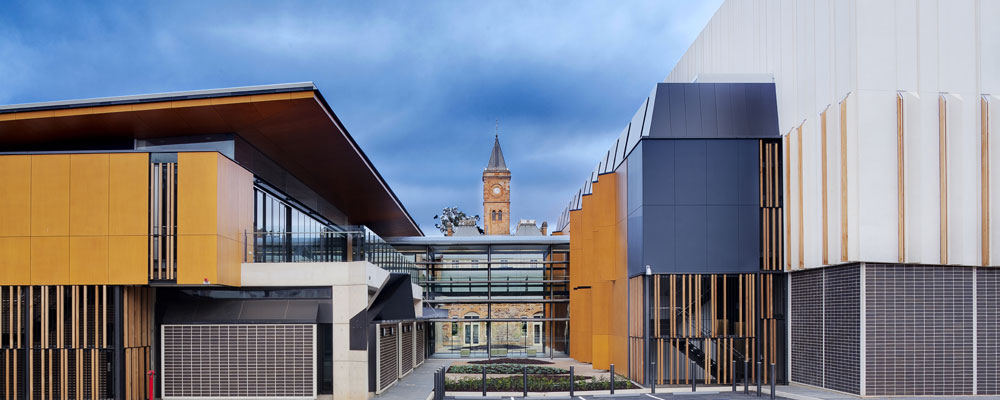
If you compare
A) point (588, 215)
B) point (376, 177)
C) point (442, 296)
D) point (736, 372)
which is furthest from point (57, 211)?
point (442, 296)

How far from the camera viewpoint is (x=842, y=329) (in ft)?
63.6

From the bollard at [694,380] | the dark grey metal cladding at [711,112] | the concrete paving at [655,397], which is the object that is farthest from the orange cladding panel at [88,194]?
the bollard at [694,380]

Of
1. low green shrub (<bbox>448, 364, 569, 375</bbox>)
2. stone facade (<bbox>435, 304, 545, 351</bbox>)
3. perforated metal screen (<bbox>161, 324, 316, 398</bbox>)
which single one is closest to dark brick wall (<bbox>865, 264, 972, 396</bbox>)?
low green shrub (<bbox>448, 364, 569, 375</bbox>)

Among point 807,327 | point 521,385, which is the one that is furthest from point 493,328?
point 807,327

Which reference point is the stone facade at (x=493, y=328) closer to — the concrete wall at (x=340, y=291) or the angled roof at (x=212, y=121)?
the angled roof at (x=212, y=121)

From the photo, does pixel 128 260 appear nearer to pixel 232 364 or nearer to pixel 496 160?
pixel 232 364

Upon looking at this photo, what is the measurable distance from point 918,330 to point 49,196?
1920 cm

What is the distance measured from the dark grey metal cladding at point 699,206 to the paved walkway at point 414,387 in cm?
700

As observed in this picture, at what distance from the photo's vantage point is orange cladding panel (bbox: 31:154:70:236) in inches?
655

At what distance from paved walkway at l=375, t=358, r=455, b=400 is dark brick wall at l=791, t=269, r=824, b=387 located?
32.6 feet

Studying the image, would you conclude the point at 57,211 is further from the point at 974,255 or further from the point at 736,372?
the point at 974,255

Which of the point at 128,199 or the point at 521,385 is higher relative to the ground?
the point at 128,199

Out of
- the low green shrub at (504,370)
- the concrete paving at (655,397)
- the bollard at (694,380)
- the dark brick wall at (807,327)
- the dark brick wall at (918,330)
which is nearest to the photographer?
the dark brick wall at (918,330)

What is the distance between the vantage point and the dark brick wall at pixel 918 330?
18469mm
